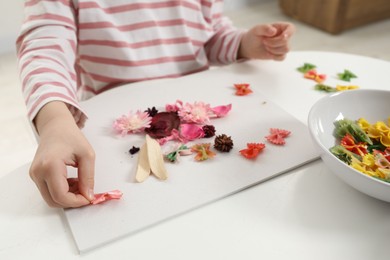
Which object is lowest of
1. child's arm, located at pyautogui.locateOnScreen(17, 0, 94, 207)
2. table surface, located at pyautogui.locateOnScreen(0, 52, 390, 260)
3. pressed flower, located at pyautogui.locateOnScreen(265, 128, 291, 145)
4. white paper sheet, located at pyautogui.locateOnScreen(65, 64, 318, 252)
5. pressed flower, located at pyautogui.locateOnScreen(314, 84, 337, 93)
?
table surface, located at pyautogui.locateOnScreen(0, 52, 390, 260)

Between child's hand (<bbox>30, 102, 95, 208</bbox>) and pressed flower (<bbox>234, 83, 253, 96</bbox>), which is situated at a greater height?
child's hand (<bbox>30, 102, 95, 208</bbox>)

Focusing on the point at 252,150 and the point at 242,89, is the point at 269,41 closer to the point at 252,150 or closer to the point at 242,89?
the point at 242,89

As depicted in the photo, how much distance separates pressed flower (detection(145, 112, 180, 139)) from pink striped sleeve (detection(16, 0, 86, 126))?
96 millimetres

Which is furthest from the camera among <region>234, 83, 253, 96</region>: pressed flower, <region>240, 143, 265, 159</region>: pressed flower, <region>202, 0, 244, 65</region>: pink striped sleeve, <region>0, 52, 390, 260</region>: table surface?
→ <region>202, 0, 244, 65</region>: pink striped sleeve

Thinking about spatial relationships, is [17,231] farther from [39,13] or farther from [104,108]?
[39,13]

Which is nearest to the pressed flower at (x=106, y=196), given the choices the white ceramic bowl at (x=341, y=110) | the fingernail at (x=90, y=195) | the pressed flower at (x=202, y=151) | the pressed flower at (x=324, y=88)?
the fingernail at (x=90, y=195)

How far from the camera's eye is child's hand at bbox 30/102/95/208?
41cm

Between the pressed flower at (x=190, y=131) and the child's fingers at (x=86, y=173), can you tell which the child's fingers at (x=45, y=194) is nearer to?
the child's fingers at (x=86, y=173)

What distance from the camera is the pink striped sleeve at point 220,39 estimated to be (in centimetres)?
77

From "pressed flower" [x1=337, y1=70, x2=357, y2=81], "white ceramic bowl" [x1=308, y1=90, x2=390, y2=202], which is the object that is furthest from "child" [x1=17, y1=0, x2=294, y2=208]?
"white ceramic bowl" [x1=308, y1=90, x2=390, y2=202]

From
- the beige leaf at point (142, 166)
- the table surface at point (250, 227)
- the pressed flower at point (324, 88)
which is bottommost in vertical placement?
the table surface at point (250, 227)

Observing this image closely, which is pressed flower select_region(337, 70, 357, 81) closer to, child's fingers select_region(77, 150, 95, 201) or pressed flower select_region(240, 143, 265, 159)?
pressed flower select_region(240, 143, 265, 159)

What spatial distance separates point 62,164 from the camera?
16.4 inches

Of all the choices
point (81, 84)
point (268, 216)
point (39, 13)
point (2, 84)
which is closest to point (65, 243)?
point (268, 216)
